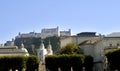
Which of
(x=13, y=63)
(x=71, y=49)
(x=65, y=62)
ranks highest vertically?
(x=71, y=49)

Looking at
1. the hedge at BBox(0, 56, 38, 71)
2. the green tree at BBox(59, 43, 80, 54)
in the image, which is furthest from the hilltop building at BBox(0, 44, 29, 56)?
the hedge at BBox(0, 56, 38, 71)

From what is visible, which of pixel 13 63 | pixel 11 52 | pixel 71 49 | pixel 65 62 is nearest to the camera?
pixel 13 63

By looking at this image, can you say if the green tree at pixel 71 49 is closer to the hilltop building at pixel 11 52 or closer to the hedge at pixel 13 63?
the hilltop building at pixel 11 52

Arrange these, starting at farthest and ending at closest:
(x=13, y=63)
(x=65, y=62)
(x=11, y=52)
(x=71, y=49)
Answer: (x=11, y=52)
(x=71, y=49)
(x=65, y=62)
(x=13, y=63)

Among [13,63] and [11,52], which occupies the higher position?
[13,63]

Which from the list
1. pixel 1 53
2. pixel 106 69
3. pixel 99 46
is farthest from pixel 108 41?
pixel 1 53

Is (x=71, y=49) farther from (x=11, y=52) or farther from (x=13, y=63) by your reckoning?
(x=13, y=63)

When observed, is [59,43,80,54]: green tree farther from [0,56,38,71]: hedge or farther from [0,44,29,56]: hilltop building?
[0,56,38,71]: hedge

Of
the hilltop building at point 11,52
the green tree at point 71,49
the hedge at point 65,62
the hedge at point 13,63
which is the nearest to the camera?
the hedge at point 13,63

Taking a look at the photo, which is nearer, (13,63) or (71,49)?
(13,63)

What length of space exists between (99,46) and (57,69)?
2296 cm

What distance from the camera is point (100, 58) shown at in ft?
403

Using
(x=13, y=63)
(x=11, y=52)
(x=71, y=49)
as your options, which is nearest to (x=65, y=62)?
(x=13, y=63)

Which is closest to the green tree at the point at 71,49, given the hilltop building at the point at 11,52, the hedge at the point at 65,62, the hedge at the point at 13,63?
the hilltop building at the point at 11,52
